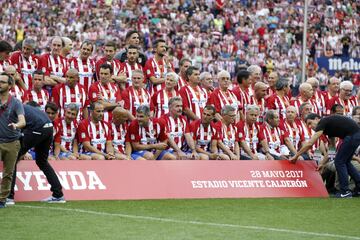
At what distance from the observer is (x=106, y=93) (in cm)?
1694

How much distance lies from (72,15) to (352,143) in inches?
745

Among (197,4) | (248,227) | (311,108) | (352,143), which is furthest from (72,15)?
(248,227)

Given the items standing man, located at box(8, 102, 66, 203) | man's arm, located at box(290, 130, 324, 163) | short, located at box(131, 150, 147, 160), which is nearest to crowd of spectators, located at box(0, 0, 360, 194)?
short, located at box(131, 150, 147, 160)

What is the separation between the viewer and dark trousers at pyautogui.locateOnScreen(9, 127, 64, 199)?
1395cm

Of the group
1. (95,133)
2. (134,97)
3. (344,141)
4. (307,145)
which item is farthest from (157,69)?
(344,141)

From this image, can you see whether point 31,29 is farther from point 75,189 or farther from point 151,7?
point 75,189

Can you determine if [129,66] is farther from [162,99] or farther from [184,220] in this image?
[184,220]

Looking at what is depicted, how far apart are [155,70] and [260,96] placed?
200cm

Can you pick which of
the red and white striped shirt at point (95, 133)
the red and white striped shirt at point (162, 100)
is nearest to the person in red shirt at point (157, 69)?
the red and white striped shirt at point (162, 100)

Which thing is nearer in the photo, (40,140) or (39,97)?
(40,140)

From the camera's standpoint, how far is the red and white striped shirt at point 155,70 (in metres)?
17.9

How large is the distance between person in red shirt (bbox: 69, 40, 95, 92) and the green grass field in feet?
11.3

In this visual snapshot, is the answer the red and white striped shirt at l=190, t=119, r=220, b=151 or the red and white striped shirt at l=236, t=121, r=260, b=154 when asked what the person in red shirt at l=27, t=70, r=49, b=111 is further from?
the red and white striped shirt at l=236, t=121, r=260, b=154

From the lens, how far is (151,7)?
117 feet
